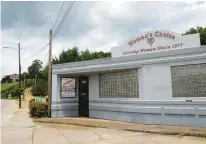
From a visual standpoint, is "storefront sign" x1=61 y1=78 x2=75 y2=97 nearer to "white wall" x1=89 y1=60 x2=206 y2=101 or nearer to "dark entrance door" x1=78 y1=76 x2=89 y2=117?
"dark entrance door" x1=78 y1=76 x2=89 y2=117

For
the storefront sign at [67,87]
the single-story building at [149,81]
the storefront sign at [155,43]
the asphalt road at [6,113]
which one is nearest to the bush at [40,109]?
the single-story building at [149,81]

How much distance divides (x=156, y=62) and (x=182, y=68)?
1.27 metres

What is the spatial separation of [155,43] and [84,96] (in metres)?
6.31

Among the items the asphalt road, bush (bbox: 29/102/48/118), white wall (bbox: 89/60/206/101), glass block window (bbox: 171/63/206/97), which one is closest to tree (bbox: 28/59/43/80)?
the asphalt road

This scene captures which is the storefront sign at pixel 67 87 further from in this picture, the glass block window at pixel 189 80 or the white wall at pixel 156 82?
the glass block window at pixel 189 80

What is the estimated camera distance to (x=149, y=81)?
13.0m

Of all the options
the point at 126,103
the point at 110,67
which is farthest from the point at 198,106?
the point at 110,67

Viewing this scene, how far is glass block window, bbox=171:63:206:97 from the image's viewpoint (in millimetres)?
11484

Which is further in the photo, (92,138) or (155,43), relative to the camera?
(155,43)

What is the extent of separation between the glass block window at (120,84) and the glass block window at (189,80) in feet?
6.92

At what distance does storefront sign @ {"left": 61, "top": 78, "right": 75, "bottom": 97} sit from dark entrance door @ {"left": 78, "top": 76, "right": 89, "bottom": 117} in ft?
1.71

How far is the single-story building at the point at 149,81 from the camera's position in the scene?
38.2ft

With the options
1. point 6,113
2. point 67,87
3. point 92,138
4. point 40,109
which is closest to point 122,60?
point 67,87

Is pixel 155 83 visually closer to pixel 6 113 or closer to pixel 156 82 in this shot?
pixel 156 82
